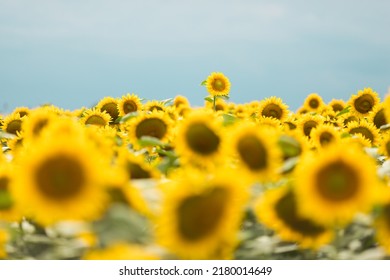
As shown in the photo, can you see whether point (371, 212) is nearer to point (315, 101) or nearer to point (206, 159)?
point (206, 159)

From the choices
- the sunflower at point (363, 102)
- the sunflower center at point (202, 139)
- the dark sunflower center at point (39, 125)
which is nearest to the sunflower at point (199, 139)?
the sunflower center at point (202, 139)

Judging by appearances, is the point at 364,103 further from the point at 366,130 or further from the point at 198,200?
the point at 198,200

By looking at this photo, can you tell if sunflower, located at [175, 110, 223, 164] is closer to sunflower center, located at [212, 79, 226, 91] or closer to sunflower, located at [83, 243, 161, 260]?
sunflower, located at [83, 243, 161, 260]

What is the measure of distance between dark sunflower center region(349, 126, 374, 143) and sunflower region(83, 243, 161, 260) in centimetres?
310

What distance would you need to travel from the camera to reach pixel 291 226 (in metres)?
2.18

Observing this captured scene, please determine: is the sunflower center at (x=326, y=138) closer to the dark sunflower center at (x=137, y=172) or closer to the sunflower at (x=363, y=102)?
the dark sunflower center at (x=137, y=172)

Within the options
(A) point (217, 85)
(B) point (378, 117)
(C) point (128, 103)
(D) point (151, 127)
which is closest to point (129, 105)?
(C) point (128, 103)

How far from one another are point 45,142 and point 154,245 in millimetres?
509

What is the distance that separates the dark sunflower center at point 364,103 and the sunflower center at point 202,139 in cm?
424
